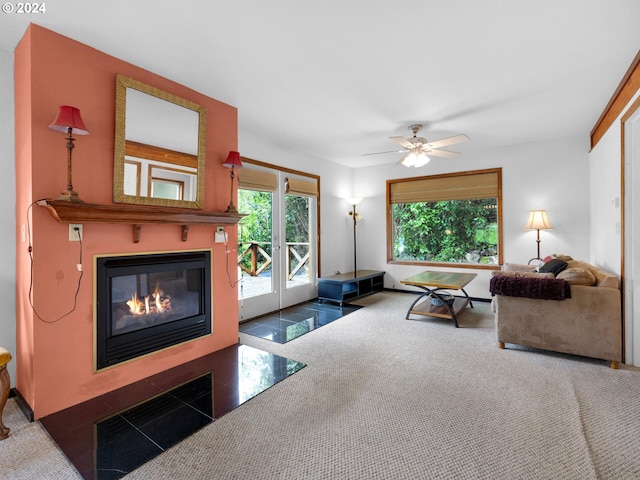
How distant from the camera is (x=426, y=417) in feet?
6.55

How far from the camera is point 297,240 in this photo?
17.0 ft

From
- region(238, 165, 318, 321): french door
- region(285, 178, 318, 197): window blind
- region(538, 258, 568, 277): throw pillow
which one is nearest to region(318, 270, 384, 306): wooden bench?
region(238, 165, 318, 321): french door

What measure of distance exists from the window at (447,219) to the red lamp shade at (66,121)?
5065 mm

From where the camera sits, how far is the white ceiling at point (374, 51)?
6.34 ft

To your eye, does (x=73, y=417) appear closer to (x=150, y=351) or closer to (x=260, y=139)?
(x=150, y=351)

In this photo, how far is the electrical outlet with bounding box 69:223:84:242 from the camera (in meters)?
2.15

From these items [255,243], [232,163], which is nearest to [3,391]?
[232,163]

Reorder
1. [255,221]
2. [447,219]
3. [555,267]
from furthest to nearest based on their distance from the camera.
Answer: [447,219]
[255,221]
[555,267]

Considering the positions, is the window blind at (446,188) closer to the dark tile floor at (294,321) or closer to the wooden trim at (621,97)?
the wooden trim at (621,97)

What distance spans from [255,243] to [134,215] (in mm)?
2196

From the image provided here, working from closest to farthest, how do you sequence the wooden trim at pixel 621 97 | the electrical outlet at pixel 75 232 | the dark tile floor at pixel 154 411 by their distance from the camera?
the dark tile floor at pixel 154 411 < the electrical outlet at pixel 75 232 < the wooden trim at pixel 621 97

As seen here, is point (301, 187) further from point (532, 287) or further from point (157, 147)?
point (532, 287)

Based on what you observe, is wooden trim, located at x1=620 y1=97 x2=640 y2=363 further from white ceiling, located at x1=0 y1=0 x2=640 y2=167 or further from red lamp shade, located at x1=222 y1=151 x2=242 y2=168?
red lamp shade, located at x1=222 y1=151 x2=242 y2=168

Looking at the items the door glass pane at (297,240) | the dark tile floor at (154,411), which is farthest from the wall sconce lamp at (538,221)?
the dark tile floor at (154,411)
